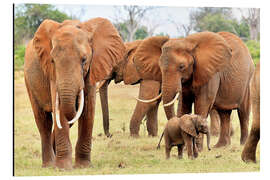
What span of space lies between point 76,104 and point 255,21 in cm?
259

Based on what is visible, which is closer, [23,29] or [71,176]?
[71,176]

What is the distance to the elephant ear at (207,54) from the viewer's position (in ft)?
28.6

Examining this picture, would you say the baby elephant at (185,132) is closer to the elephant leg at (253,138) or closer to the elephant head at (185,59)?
the elephant head at (185,59)

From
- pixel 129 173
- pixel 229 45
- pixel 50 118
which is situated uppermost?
pixel 229 45

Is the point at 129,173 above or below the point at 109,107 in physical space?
below

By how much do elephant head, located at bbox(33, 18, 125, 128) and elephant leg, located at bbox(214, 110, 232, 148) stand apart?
2.34 m

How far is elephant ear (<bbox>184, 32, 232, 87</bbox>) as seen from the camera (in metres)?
8.71

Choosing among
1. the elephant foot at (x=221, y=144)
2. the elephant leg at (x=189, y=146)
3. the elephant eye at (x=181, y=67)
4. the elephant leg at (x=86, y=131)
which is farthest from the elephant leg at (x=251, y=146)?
the elephant leg at (x=86, y=131)

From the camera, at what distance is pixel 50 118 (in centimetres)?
815

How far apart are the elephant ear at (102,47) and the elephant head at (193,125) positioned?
1092 millimetres

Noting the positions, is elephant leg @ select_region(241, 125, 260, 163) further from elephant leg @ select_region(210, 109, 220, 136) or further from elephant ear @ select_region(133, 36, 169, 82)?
elephant leg @ select_region(210, 109, 220, 136)
